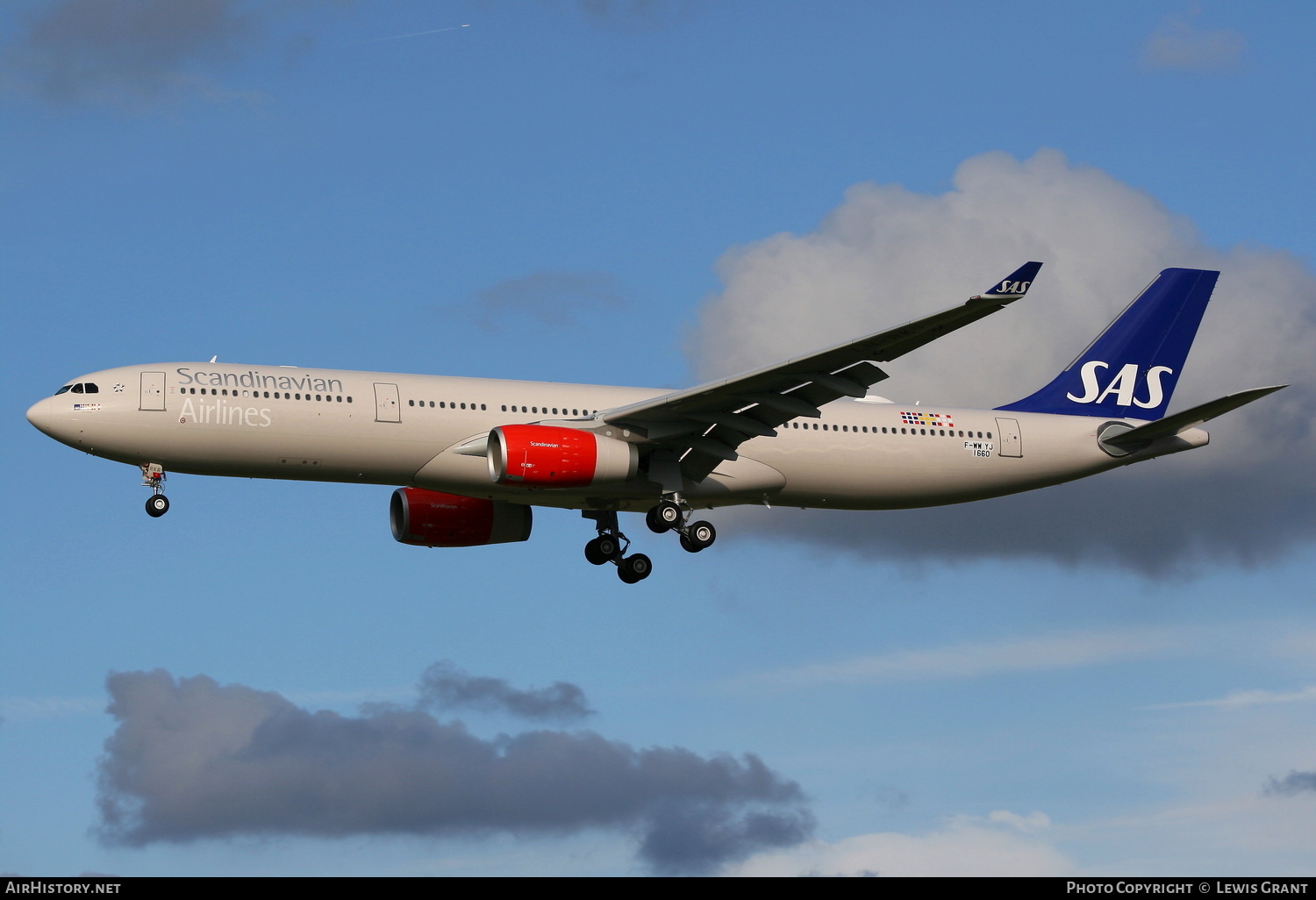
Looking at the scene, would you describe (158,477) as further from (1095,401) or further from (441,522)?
(1095,401)

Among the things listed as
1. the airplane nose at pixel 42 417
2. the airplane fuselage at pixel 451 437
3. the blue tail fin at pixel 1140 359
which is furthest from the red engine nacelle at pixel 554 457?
the blue tail fin at pixel 1140 359

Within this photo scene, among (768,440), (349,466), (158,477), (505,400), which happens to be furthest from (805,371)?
(158,477)

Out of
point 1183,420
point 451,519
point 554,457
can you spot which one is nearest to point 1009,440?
point 1183,420

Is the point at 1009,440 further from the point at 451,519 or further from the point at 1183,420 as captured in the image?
the point at 451,519

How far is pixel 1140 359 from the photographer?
152ft

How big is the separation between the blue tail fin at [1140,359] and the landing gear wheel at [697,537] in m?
10.1

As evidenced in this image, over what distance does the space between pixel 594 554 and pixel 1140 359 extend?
17.0 metres

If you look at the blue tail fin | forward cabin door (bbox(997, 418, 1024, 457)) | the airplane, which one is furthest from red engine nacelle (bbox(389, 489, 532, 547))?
the blue tail fin

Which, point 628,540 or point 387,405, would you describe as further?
point 628,540

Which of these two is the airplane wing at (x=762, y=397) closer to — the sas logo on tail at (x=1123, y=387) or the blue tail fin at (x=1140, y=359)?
the blue tail fin at (x=1140, y=359)

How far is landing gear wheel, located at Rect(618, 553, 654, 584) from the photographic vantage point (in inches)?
1672

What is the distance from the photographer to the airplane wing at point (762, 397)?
3369 centimetres

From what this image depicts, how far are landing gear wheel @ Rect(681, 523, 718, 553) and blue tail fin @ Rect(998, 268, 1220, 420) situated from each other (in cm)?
1007
